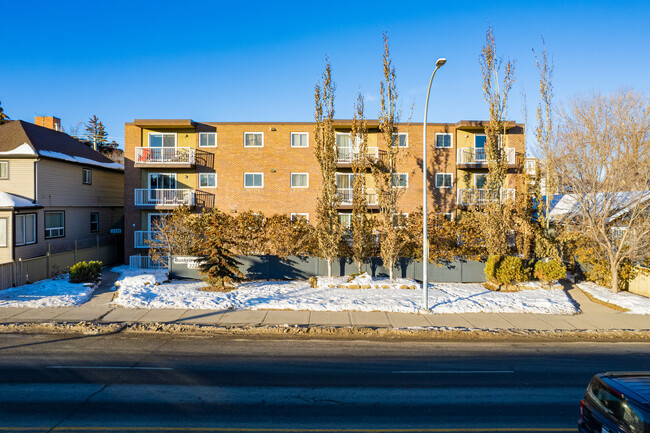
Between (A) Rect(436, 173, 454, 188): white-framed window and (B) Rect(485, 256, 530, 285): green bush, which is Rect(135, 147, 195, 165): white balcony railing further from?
(B) Rect(485, 256, 530, 285): green bush

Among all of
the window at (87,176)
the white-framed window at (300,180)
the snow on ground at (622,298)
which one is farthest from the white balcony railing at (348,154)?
the window at (87,176)

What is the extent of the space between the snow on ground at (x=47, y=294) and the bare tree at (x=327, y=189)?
10625mm

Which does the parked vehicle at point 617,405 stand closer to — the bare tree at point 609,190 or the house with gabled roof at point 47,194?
the bare tree at point 609,190

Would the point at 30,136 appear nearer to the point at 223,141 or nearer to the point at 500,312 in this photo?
the point at 223,141

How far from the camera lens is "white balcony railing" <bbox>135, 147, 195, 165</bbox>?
25469mm

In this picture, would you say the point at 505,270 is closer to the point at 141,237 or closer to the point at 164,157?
the point at 164,157

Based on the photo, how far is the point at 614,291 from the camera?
17547 mm

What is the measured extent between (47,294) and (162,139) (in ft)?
43.0

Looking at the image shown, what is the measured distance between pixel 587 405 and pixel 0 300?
A: 1864 centimetres

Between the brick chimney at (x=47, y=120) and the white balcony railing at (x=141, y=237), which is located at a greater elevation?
the brick chimney at (x=47, y=120)

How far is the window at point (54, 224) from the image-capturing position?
23.3 meters

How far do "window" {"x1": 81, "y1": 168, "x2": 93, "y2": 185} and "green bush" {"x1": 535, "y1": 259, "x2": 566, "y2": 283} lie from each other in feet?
91.2

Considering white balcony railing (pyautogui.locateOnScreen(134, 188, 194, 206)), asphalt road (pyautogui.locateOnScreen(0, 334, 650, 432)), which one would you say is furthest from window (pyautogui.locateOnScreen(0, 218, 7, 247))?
asphalt road (pyautogui.locateOnScreen(0, 334, 650, 432))

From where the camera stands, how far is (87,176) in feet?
89.6
